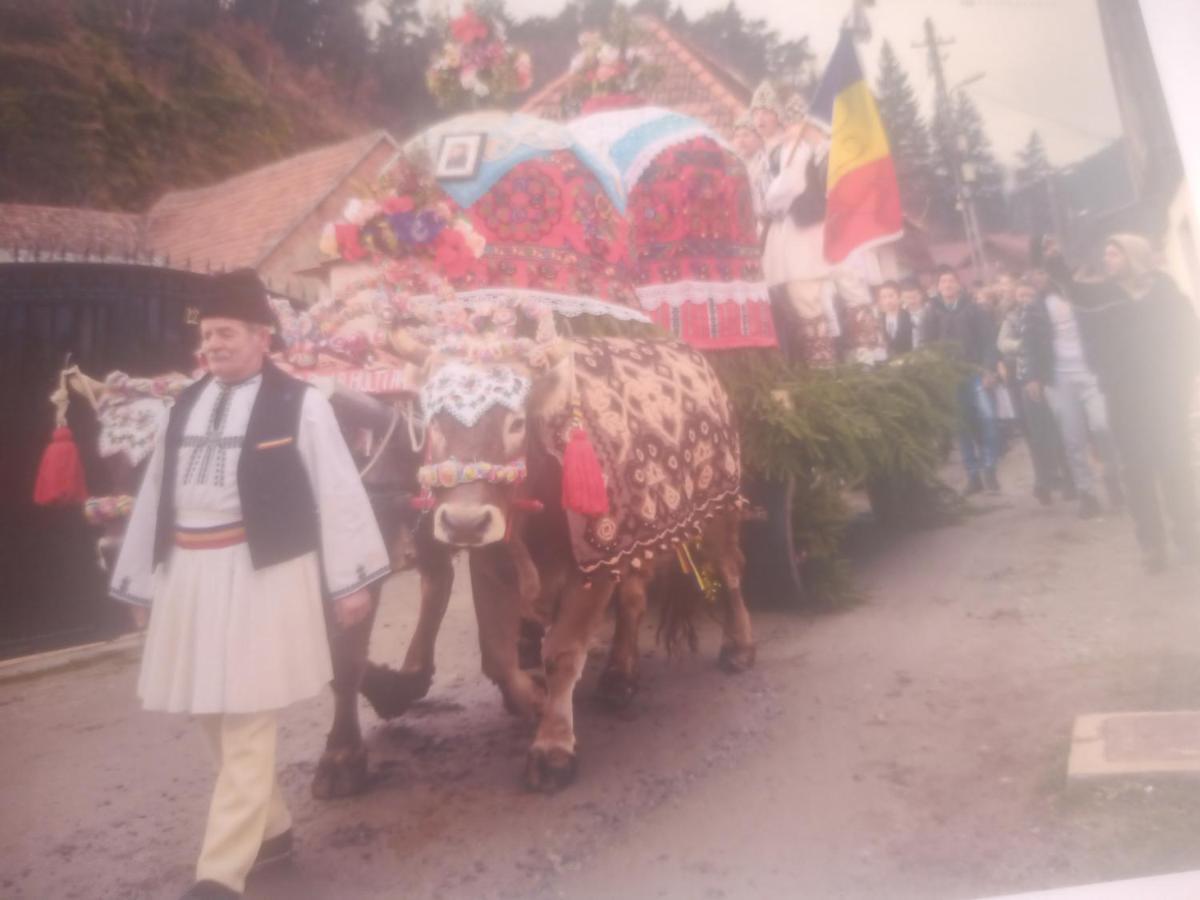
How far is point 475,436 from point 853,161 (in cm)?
154

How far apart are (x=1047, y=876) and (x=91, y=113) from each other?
2.64m

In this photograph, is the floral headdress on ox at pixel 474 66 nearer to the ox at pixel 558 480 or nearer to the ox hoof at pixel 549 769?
the ox at pixel 558 480

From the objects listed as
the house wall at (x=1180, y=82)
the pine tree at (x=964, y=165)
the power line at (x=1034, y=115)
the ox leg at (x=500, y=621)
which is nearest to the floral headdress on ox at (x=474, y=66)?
the ox leg at (x=500, y=621)

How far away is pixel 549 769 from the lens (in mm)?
2029

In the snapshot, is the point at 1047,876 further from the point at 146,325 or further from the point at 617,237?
the point at 146,325

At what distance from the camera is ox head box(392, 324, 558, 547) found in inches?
70.6

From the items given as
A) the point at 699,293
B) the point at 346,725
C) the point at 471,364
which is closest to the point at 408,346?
the point at 471,364

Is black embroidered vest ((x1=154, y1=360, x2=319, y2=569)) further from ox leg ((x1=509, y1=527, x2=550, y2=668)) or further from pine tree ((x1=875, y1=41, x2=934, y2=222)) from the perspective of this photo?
pine tree ((x1=875, y1=41, x2=934, y2=222))

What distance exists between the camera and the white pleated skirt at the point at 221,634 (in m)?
1.61

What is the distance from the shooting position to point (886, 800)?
1.97 meters

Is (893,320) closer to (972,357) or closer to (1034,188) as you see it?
(972,357)

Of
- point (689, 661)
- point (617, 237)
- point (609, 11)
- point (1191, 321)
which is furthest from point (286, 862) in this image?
point (1191, 321)

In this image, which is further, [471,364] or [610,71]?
[610,71]

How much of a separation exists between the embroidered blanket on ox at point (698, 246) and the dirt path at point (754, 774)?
1020mm
